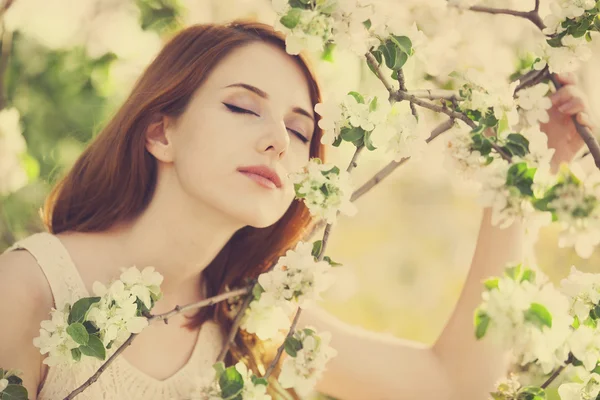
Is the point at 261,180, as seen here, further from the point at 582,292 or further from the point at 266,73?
the point at 582,292

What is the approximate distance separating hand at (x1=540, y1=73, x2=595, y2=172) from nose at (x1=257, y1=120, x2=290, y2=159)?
51 centimetres

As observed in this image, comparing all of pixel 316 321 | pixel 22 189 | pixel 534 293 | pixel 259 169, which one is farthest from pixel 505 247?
pixel 22 189

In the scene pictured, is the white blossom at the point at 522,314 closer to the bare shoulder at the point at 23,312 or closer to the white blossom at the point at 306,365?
the white blossom at the point at 306,365

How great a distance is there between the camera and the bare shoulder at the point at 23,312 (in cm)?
111

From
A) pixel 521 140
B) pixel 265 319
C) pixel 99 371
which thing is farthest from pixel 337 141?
pixel 99 371

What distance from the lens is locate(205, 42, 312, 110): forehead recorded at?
124 cm

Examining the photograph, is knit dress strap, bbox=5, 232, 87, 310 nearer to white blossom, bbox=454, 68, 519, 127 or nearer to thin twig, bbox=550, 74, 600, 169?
white blossom, bbox=454, 68, 519, 127

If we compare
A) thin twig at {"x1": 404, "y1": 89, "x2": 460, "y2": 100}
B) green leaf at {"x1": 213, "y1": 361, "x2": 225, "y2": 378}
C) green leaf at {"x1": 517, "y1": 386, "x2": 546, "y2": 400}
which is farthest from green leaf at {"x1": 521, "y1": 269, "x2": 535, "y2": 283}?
green leaf at {"x1": 213, "y1": 361, "x2": 225, "y2": 378}

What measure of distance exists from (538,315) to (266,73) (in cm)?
71

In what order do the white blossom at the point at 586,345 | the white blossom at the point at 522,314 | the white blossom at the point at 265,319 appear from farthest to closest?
the white blossom at the point at 265,319
the white blossom at the point at 586,345
the white blossom at the point at 522,314

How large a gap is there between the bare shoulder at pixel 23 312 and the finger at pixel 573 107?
98 cm

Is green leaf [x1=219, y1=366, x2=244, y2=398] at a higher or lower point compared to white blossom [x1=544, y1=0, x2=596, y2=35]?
lower

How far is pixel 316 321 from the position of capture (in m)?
1.55

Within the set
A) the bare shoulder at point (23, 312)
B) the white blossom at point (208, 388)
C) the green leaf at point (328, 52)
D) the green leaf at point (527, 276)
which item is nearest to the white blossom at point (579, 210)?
the green leaf at point (527, 276)
